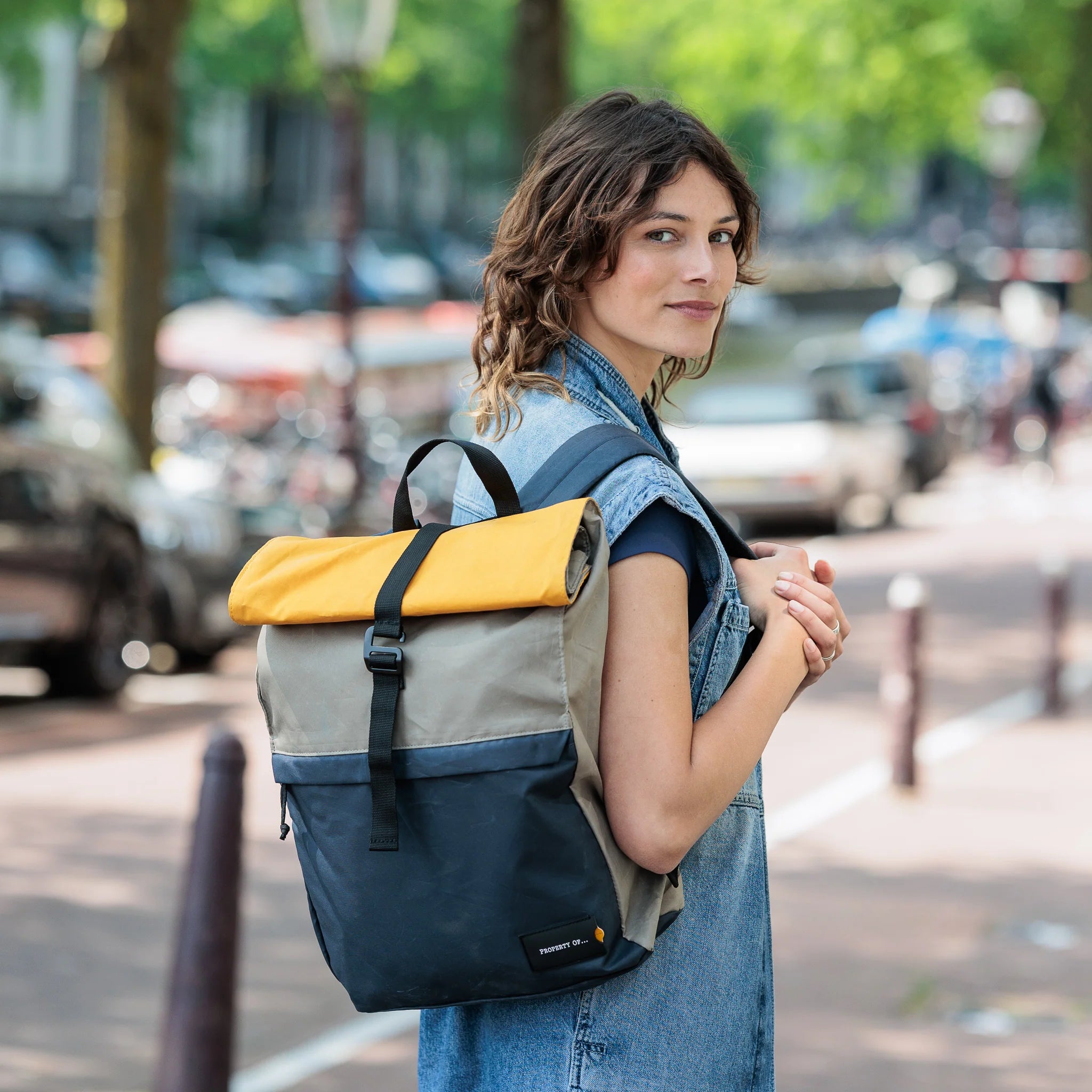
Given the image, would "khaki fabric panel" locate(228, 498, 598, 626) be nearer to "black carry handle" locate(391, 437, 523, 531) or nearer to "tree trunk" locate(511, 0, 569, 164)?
"black carry handle" locate(391, 437, 523, 531)

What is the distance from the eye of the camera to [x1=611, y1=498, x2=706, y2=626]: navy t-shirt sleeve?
6.12 ft

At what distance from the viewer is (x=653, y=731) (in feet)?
6.03

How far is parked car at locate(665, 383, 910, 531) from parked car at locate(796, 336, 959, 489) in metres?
1.27

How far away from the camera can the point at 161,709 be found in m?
9.96

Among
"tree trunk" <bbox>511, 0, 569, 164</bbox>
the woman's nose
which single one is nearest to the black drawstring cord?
the woman's nose

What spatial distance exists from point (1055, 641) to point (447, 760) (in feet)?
26.9

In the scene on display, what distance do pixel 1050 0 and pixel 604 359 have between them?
30.4 metres

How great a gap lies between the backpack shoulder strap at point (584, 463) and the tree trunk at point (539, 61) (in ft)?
41.6

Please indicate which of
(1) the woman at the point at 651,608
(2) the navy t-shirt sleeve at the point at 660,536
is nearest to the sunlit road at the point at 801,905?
(1) the woman at the point at 651,608

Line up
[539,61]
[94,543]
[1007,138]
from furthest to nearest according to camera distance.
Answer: [1007,138] → [539,61] → [94,543]

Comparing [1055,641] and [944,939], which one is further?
[1055,641]

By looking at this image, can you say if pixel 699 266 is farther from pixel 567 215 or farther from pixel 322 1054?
pixel 322 1054

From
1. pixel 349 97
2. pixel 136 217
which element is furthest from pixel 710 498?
pixel 136 217


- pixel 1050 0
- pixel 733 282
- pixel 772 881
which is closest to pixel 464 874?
pixel 733 282
